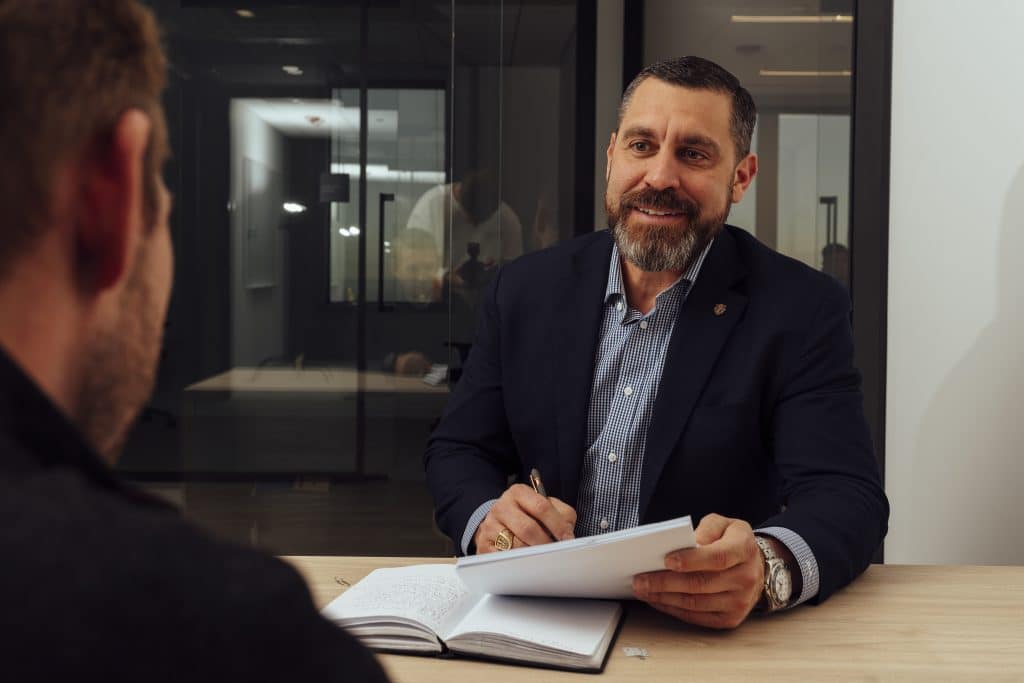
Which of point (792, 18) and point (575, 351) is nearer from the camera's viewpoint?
point (575, 351)

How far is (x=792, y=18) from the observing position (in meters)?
3.25

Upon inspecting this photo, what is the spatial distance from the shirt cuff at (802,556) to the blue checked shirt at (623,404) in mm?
370

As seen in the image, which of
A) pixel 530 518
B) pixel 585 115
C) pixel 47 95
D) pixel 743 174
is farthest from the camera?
pixel 585 115

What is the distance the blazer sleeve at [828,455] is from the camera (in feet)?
4.79

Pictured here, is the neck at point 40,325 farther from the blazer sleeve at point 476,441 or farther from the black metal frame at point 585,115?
the black metal frame at point 585,115

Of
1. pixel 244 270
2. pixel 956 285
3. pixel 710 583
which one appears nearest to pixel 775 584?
pixel 710 583

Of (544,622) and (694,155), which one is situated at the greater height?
(694,155)

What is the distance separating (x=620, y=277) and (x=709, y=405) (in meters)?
0.31

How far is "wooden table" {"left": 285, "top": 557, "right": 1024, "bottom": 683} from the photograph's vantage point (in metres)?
1.15

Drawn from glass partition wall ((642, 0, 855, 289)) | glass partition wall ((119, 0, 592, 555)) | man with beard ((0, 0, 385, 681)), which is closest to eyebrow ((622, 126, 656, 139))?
glass partition wall ((642, 0, 855, 289))

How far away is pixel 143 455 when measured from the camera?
3463mm

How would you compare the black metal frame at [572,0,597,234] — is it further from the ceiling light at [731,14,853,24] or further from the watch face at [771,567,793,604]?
the watch face at [771,567,793,604]

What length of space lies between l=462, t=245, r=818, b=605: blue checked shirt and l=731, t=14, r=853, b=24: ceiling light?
4.28ft

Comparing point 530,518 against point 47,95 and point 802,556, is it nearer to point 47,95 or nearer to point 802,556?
point 802,556
